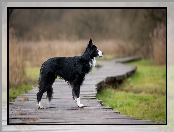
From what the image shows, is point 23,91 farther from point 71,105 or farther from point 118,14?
point 118,14

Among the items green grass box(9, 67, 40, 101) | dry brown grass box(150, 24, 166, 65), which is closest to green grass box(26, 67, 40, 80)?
green grass box(9, 67, 40, 101)

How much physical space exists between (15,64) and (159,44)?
6.88 feet

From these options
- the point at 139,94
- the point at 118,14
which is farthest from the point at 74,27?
the point at 139,94

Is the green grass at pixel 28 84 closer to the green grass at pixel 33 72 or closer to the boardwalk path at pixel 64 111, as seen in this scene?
the green grass at pixel 33 72

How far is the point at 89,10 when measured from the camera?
7551 millimetres

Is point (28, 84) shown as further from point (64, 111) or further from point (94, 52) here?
point (94, 52)

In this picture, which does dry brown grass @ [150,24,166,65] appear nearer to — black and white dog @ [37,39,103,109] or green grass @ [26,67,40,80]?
black and white dog @ [37,39,103,109]

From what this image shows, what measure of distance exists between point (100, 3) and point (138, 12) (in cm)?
91

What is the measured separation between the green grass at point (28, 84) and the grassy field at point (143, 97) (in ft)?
2.79

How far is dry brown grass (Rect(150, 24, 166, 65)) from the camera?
793cm

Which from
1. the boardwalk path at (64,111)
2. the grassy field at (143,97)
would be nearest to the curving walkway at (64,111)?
the boardwalk path at (64,111)

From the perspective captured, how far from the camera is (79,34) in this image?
323 inches

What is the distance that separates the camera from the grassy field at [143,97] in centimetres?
745

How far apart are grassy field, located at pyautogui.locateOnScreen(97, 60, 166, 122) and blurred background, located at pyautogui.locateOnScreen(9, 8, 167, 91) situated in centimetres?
28
